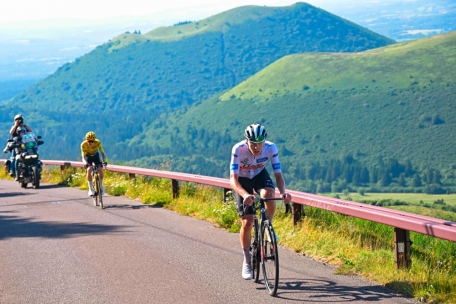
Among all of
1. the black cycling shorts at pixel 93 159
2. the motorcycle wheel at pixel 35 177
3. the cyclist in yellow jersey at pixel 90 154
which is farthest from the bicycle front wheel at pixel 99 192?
the motorcycle wheel at pixel 35 177

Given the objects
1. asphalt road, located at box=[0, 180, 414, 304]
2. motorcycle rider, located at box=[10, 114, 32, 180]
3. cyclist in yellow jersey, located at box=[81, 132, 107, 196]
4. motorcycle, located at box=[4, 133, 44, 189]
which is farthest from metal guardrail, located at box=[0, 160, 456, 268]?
motorcycle rider, located at box=[10, 114, 32, 180]

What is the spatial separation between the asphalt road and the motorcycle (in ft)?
22.6

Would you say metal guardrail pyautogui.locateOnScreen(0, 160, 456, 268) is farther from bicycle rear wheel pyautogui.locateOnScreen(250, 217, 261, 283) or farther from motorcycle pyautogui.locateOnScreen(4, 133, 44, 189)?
motorcycle pyautogui.locateOnScreen(4, 133, 44, 189)

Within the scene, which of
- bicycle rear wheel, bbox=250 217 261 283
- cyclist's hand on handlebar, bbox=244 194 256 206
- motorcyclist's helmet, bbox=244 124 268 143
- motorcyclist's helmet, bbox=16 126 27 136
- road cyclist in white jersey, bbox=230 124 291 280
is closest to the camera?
cyclist's hand on handlebar, bbox=244 194 256 206

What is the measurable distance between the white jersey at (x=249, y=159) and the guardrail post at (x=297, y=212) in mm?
2662

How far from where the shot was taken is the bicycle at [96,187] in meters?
14.0

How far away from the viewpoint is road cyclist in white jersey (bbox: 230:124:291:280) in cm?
695

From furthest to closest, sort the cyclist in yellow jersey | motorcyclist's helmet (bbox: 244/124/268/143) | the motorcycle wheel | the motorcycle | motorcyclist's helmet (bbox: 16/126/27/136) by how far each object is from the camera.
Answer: motorcyclist's helmet (bbox: 16/126/27/136) < the motorcycle < the motorcycle wheel < the cyclist in yellow jersey < motorcyclist's helmet (bbox: 244/124/268/143)

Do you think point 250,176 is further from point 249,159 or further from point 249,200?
point 249,200

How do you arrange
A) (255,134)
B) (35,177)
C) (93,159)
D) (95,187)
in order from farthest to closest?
(35,177) → (93,159) → (95,187) → (255,134)

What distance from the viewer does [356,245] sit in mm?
8344

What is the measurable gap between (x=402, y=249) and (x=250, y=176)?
168 centimetres

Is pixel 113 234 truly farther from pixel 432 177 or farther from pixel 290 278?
pixel 432 177

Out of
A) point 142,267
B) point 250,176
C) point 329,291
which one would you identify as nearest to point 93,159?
point 142,267
